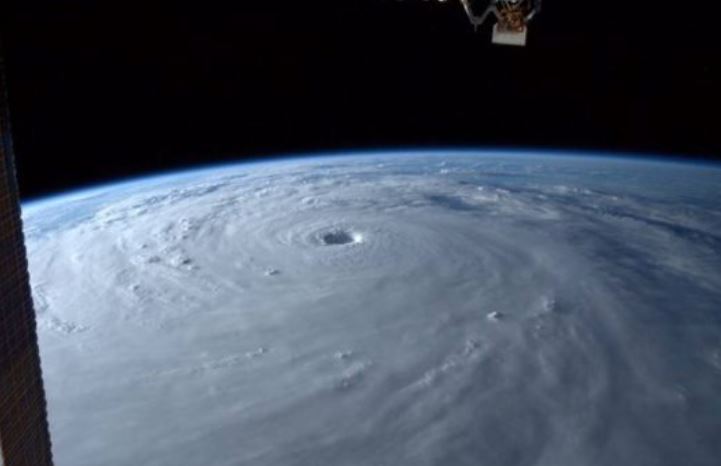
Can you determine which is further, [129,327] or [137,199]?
[137,199]

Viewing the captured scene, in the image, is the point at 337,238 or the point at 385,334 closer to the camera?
the point at 385,334

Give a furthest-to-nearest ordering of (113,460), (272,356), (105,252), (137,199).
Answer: (137,199), (105,252), (272,356), (113,460)

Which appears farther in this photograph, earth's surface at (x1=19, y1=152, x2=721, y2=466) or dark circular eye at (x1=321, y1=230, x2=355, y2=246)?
dark circular eye at (x1=321, y1=230, x2=355, y2=246)

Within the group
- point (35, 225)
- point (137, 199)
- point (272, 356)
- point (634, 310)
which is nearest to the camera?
point (272, 356)

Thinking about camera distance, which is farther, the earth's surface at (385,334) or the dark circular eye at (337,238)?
the dark circular eye at (337,238)

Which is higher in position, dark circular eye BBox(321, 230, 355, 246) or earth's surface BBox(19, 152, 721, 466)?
dark circular eye BBox(321, 230, 355, 246)

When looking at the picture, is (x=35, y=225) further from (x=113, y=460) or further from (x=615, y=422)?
(x=615, y=422)

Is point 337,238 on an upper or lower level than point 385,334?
upper

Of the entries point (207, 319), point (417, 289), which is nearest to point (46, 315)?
point (207, 319)
